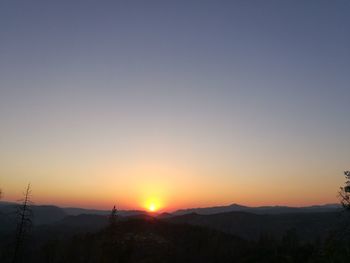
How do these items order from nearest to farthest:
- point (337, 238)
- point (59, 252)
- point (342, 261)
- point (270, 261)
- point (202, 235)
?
point (342, 261) < point (337, 238) < point (270, 261) < point (59, 252) < point (202, 235)

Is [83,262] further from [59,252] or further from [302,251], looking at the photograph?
[302,251]

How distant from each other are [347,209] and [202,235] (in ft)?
607

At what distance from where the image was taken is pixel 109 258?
304 feet

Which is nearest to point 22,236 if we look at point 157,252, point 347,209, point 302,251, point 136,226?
point 347,209

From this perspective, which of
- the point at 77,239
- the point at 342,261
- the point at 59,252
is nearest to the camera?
the point at 342,261

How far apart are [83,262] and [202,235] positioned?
240 feet

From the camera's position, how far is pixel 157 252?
14762 centimetres

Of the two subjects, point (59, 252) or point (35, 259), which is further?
point (35, 259)

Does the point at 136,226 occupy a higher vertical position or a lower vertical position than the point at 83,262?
higher

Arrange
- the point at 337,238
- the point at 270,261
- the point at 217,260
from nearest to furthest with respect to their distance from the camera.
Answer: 1. the point at 337,238
2. the point at 270,261
3. the point at 217,260

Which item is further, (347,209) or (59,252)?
(59,252)

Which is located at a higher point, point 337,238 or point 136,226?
point 136,226

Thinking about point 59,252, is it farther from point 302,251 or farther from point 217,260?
point 302,251

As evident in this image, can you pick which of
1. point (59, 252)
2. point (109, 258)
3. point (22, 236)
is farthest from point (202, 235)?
point (22, 236)
